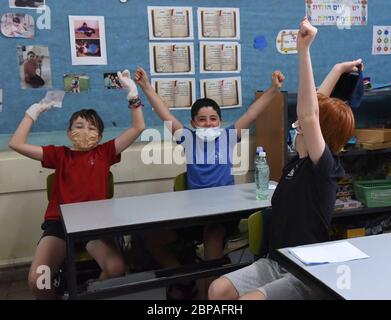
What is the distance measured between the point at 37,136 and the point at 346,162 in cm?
237

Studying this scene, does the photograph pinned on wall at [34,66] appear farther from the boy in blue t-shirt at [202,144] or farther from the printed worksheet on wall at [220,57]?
the printed worksheet on wall at [220,57]

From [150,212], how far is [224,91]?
144 centimetres

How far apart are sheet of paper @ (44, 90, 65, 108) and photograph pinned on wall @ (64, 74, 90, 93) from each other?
43 mm

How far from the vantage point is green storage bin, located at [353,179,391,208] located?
319 centimetres

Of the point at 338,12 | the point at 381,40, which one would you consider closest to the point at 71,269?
the point at 338,12

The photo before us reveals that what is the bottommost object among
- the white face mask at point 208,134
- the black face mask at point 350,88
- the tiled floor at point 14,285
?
the tiled floor at point 14,285

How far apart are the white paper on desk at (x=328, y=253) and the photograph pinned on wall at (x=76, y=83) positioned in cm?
193

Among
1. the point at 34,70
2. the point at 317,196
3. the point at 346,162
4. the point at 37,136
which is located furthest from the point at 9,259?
the point at 346,162

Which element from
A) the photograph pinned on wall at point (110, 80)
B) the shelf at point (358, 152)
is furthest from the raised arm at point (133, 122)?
the shelf at point (358, 152)

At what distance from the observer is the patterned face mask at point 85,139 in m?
2.34

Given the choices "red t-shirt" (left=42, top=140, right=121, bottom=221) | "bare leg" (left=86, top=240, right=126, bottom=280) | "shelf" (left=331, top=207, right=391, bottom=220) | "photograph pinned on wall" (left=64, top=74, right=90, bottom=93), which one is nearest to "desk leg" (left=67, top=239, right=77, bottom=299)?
"bare leg" (left=86, top=240, right=126, bottom=280)

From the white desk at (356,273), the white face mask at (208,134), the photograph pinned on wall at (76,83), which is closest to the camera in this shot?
the white desk at (356,273)

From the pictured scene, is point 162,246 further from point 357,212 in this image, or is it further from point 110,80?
point 357,212

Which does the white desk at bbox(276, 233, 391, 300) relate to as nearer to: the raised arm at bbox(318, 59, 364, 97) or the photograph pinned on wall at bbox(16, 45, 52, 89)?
the raised arm at bbox(318, 59, 364, 97)
